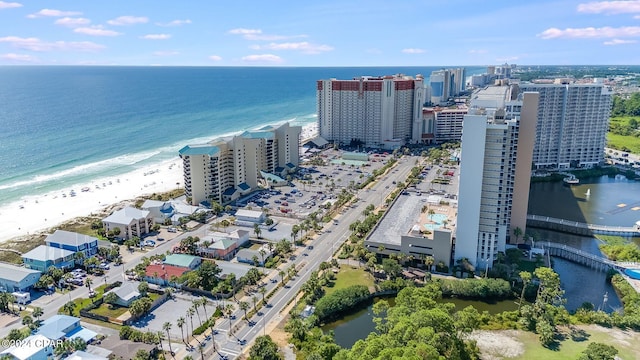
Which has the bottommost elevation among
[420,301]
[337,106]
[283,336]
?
[283,336]

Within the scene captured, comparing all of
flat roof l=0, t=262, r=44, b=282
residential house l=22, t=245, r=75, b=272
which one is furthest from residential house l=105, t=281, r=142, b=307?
residential house l=22, t=245, r=75, b=272

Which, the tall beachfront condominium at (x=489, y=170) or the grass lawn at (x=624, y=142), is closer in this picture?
the tall beachfront condominium at (x=489, y=170)

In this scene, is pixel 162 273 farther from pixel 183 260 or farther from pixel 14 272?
pixel 14 272

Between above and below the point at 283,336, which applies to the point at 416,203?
above

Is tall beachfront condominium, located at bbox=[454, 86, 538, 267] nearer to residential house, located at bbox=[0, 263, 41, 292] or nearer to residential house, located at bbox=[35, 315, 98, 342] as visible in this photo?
residential house, located at bbox=[35, 315, 98, 342]

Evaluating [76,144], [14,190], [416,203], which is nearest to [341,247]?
[416,203]

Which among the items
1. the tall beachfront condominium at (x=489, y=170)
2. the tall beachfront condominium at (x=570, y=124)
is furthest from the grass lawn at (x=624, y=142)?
the tall beachfront condominium at (x=489, y=170)

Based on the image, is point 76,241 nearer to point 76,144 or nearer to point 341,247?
point 341,247

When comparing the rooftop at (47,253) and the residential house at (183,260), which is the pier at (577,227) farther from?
the rooftop at (47,253)
